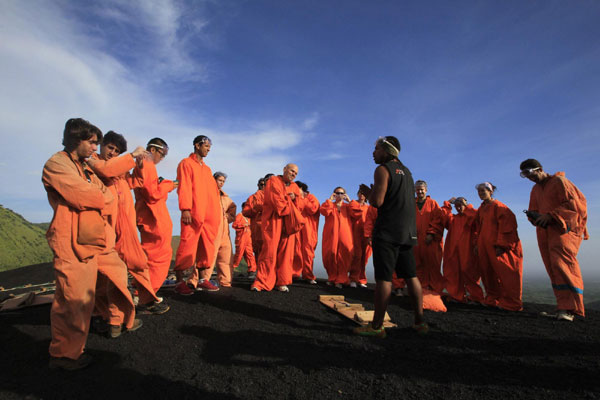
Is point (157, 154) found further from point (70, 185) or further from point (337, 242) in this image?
point (337, 242)

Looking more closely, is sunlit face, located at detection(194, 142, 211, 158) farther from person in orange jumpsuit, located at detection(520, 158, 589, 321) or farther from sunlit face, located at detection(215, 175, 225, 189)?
person in orange jumpsuit, located at detection(520, 158, 589, 321)

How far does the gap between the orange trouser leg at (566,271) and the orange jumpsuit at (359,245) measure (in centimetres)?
361

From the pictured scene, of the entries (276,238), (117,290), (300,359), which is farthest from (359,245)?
(117,290)

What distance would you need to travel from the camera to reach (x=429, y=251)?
6.25 metres

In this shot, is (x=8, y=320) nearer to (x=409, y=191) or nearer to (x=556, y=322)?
(x=409, y=191)

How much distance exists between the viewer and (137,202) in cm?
446

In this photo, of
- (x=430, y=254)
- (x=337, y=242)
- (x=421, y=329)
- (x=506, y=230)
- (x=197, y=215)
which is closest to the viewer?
(x=421, y=329)

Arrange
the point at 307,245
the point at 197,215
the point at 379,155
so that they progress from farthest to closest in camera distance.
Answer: the point at 307,245 < the point at 197,215 < the point at 379,155

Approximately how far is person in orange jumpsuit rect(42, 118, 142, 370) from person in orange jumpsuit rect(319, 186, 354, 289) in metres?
5.32

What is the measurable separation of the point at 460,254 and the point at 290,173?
378 cm

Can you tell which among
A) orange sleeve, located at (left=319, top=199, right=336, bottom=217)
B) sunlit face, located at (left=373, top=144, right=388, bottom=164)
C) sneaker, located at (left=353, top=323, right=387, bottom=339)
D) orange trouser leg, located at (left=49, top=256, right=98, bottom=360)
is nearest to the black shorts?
sneaker, located at (left=353, top=323, right=387, bottom=339)

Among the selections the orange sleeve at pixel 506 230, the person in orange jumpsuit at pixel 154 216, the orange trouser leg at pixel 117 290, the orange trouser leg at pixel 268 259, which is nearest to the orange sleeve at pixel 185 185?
the person in orange jumpsuit at pixel 154 216

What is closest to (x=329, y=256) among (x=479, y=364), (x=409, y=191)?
(x=409, y=191)

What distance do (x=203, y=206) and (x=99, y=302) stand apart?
2.06m
